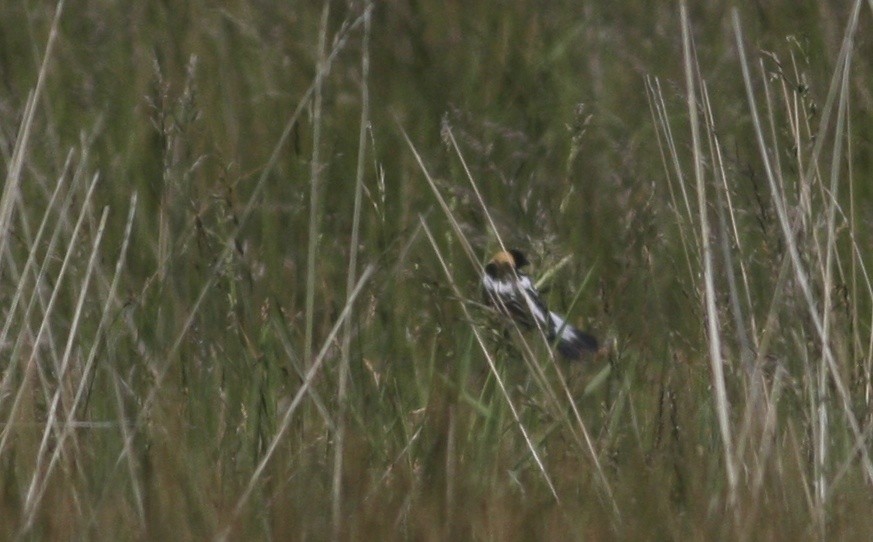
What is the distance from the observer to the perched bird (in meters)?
2.14

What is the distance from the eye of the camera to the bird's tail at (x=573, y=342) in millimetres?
2305

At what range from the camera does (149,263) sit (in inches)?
119

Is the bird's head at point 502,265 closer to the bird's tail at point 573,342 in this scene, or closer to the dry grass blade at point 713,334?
the bird's tail at point 573,342

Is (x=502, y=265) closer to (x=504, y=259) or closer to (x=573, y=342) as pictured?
(x=504, y=259)

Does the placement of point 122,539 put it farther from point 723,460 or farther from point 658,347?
point 658,347

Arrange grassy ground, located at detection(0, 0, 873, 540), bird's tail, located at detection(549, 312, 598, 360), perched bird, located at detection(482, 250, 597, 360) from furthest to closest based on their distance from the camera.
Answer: bird's tail, located at detection(549, 312, 598, 360)
perched bird, located at detection(482, 250, 597, 360)
grassy ground, located at detection(0, 0, 873, 540)

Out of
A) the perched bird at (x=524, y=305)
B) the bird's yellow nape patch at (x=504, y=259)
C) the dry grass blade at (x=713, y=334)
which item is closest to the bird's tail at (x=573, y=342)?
the perched bird at (x=524, y=305)

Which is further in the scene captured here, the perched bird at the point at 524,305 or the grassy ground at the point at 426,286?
the perched bird at the point at 524,305

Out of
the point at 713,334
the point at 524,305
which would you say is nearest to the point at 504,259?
the point at 524,305

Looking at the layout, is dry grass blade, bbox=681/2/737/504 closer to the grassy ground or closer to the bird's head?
the grassy ground

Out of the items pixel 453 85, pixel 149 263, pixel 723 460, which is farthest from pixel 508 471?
pixel 453 85

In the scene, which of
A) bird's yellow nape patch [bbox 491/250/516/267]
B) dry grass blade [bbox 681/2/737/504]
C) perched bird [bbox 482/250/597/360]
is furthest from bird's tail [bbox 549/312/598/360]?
dry grass blade [bbox 681/2/737/504]

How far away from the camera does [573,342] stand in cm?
237

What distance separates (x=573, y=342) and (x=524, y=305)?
193 mm
